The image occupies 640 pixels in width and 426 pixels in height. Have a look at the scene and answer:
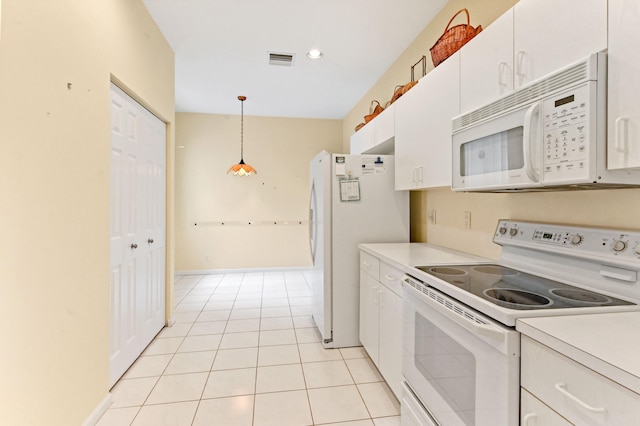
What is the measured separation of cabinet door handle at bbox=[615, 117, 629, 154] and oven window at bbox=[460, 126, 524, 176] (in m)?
0.32

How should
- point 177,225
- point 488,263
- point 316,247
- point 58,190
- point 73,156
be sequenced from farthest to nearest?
point 177,225
point 316,247
point 488,263
point 73,156
point 58,190

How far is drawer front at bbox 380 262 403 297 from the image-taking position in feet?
6.12

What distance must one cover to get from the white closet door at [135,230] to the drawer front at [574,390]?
7.59 feet

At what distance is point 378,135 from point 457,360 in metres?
2.20

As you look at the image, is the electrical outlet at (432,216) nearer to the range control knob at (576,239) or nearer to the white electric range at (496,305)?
the white electric range at (496,305)

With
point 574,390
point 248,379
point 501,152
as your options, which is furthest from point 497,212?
point 248,379

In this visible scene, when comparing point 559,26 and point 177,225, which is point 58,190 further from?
point 177,225

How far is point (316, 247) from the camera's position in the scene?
119 inches

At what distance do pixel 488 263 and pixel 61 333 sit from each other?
89.5 inches

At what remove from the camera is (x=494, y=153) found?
143 centimetres

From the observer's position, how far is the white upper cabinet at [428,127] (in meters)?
1.83

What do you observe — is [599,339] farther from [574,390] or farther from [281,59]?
[281,59]

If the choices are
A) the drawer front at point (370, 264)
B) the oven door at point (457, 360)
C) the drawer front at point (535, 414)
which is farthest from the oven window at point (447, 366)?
the drawer front at point (370, 264)

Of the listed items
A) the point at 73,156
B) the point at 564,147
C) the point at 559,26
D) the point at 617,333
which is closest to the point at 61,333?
the point at 73,156
